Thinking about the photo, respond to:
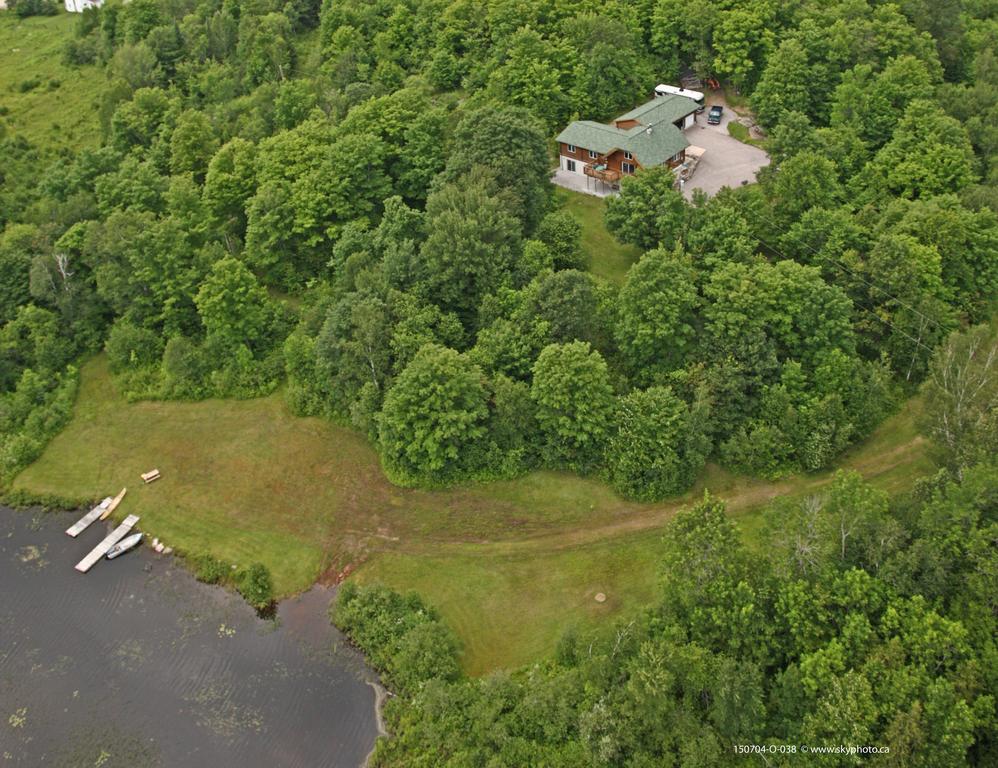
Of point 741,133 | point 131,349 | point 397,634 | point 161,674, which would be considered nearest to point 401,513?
point 397,634

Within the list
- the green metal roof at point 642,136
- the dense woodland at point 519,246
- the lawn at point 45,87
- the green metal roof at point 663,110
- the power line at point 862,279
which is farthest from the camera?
the lawn at point 45,87

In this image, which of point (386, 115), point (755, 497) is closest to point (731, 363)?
point (755, 497)

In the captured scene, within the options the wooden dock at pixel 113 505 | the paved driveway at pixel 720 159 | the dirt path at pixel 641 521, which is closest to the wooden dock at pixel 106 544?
the wooden dock at pixel 113 505

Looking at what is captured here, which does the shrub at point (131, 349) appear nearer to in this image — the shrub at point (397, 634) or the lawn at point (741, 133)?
the shrub at point (397, 634)

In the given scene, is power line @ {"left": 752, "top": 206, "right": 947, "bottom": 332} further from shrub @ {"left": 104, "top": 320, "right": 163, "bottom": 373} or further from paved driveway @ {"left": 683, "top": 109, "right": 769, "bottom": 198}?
shrub @ {"left": 104, "top": 320, "right": 163, "bottom": 373}

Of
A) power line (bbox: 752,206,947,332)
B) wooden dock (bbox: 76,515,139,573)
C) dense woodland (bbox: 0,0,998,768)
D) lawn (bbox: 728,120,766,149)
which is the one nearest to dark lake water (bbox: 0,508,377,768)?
wooden dock (bbox: 76,515,139,573)

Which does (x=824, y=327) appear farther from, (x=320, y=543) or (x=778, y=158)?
(x=320, y=543)
